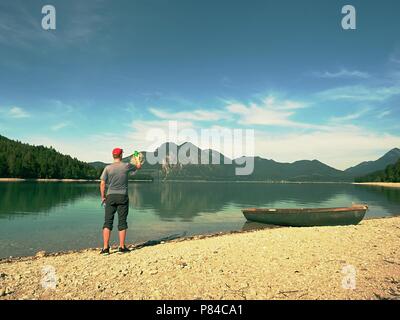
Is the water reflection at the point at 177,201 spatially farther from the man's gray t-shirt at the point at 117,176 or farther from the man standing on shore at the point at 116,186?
the man's gray t-shirt at the point at 117,176

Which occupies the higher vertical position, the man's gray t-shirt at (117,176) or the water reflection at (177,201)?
the man's gray t-shirt at (117,176)

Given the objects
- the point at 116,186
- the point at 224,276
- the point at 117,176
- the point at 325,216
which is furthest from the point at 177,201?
the point at 224,276

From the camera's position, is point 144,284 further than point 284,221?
No

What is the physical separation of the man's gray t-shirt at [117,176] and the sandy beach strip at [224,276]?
106 inches

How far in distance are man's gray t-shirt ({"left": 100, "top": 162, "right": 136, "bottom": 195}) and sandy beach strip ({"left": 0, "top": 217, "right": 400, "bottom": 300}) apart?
2688 millimetres

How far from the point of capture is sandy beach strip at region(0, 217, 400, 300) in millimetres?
7844

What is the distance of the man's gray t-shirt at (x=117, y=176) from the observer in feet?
40.0

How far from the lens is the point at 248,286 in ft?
27.5

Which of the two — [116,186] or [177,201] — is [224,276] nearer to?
[116,186]

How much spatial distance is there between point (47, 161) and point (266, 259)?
672 ft

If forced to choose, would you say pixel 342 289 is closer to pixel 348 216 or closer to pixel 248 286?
pixel 248 286

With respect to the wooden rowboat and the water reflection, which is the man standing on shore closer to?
the wooden rowboat

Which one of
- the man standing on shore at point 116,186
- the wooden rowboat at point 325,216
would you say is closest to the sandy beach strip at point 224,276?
the man standing on shore at point 116,186
